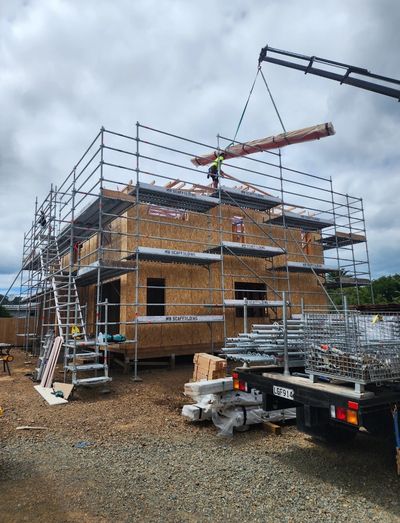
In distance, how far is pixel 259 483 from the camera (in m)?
4.12

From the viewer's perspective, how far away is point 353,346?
4.14 m

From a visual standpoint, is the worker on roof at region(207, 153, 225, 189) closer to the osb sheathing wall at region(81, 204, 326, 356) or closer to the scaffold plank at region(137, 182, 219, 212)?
the scaffold plank at region(137, 182, 219, 212)

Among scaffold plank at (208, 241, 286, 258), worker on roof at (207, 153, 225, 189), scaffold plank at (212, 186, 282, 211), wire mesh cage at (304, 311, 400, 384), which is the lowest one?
wire mesh cage at (304, 311, 400, 384)

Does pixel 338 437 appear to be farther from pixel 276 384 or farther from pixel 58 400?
pixel 58 400

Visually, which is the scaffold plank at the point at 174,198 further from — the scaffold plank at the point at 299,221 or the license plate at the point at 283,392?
the license plate at the point at 283,392

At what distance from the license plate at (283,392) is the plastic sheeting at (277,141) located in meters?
10.4

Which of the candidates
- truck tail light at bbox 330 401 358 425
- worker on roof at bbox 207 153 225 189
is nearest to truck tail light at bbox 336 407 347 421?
truck tail light at bbox 330 401 358 425

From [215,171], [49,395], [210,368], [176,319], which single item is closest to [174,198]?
[215,171]

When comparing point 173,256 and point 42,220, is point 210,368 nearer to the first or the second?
point 173,256

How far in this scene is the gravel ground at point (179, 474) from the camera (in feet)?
11.6

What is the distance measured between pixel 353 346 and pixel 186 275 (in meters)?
8.91

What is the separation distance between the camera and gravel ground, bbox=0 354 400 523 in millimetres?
3535

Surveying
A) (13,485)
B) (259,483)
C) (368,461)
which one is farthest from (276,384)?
(13,485)

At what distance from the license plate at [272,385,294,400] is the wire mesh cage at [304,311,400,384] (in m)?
0.35
